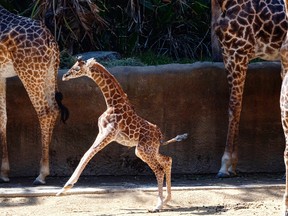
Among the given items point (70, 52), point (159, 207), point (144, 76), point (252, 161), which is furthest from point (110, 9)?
point (159, 207)

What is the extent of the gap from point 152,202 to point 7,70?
2.54 metres

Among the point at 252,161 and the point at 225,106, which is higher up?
the point at 225,106

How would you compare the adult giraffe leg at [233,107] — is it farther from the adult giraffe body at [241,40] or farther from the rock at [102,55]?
the rock at [102,55]

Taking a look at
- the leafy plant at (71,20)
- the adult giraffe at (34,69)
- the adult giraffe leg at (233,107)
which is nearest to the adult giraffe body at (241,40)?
the adult giraffe leg at (233,107)

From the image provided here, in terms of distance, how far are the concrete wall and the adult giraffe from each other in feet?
0.91

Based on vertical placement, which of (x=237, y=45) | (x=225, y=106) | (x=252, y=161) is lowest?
(x=252, y=161)

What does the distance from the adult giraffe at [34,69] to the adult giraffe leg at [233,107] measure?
6.08 ft

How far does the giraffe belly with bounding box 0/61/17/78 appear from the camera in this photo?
8984 mm

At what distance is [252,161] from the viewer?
9.39m

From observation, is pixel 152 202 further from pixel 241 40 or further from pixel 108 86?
pixel 241 40

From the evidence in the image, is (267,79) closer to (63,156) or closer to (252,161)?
(252,161)

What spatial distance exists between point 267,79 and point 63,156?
8.30ft

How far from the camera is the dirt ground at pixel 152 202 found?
7.15m

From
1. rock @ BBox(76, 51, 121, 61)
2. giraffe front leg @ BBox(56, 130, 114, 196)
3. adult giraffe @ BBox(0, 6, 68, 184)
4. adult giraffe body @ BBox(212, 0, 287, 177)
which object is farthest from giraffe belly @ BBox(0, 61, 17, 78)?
adult giraffe body @ BBox(212, 0, 287, 177)
